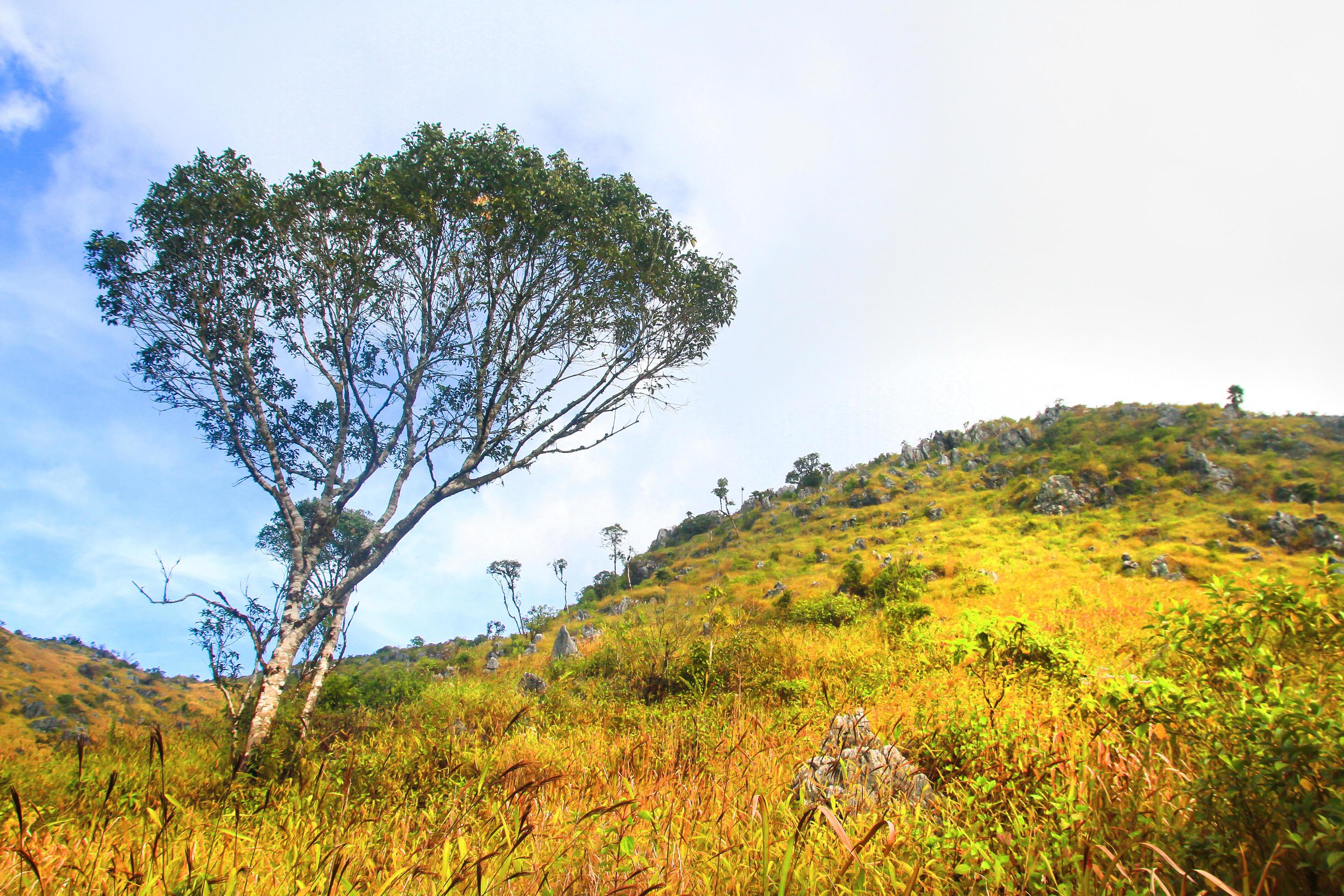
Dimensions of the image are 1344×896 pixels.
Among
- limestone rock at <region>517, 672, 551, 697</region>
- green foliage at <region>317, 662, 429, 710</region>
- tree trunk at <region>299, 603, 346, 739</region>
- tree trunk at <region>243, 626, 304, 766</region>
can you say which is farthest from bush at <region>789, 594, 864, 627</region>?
tree trunk at <region>243, 626, 304, 766</region>

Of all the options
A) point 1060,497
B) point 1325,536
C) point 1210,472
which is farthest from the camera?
point 1060,497

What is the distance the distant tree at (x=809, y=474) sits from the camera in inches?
2445

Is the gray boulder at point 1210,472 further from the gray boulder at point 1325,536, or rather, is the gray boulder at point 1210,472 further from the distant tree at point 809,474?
the distant tree at point 809,474

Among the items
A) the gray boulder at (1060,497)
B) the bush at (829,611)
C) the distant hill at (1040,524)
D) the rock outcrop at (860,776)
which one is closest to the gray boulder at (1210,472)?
the distant hill at (1040,524)

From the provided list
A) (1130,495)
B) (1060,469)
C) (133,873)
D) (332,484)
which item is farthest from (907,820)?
(1060,469)

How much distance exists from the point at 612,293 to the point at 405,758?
887 cm

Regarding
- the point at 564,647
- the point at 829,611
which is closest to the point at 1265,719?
the point at 829,611

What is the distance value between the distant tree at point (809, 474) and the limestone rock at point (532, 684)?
171 ft

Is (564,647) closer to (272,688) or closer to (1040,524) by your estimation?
(272,688)

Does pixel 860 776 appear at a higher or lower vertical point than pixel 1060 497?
lower

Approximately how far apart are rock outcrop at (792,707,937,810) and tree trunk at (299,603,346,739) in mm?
Result: 6438

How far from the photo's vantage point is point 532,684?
480 inches

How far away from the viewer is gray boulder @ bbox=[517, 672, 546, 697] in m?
10.9

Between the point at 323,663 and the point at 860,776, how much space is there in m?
7.91
